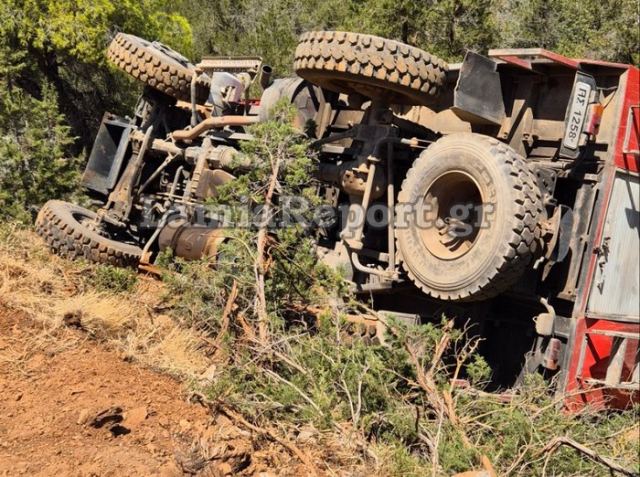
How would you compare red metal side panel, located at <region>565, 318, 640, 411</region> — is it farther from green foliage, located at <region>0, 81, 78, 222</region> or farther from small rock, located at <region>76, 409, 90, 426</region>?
green foliage, located at <region>0, 81, 78, 222</region>

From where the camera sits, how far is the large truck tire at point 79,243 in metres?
7.39

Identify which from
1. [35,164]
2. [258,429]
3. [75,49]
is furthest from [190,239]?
[75,49]

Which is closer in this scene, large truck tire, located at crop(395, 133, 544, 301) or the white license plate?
large truck tire, located at crop(395, 133, 544, 301)

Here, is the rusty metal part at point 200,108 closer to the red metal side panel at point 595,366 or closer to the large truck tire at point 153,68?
the large truck tire at point 153,68

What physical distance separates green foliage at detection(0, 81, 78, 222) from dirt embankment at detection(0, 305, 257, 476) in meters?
3.47

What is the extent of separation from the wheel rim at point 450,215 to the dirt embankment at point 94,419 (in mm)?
1943

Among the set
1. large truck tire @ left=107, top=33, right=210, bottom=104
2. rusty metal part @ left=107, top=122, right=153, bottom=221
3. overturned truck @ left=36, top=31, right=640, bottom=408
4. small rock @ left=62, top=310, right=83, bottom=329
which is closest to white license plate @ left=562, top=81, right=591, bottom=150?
overturned truck @ left=36, top=31, right=640, bottom=408

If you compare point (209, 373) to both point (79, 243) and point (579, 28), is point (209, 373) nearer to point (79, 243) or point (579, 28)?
point (79, 243)

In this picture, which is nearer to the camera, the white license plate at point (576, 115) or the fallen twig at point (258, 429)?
the fallen twig at point (258, 429)

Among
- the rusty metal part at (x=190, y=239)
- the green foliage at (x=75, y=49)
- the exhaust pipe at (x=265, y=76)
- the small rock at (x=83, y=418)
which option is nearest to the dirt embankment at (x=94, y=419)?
the small rock at (x=83, y=418)

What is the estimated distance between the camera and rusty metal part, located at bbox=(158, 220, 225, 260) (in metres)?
6.68

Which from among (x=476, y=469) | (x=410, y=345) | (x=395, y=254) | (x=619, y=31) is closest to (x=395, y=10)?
(x=619, y=31)

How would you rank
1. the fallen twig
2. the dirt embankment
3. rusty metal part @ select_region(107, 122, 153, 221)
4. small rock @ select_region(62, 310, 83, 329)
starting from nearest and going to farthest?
the dirt embankment < the fallen twig < small rock @ select_region(62, 310, 83, 329) < rusty metal part @ select_region(107, 122, 153, 221)

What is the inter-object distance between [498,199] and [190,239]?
3.13 meters
